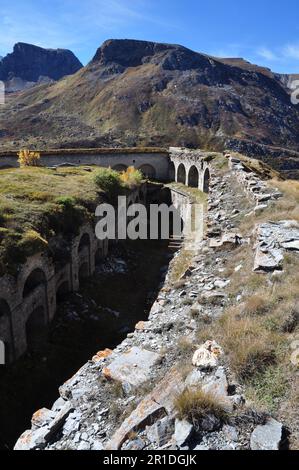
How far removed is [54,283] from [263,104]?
122m

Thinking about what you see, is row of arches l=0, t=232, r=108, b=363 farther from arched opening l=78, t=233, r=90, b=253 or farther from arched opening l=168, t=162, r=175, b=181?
arched opening l=168, t=162, r=175, b=181

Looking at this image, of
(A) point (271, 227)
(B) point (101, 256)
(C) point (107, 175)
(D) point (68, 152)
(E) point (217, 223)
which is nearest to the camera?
(A) point (271, 227)

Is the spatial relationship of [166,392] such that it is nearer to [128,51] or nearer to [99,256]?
[99,256]

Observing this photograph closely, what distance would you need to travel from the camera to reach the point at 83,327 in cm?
1541

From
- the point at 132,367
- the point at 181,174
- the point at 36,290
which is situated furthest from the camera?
the point at 181,174

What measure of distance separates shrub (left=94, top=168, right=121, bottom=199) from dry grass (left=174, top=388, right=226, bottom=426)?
19.6 metres

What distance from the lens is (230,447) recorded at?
455 cm

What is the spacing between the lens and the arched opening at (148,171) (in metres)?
46.3

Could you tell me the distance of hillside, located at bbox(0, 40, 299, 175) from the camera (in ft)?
301

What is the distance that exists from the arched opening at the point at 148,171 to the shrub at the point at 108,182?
2090 cm

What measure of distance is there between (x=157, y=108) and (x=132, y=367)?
106132 millimetres

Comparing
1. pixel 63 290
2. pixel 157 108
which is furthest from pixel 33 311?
pixel 157 108
